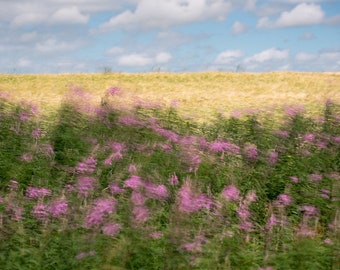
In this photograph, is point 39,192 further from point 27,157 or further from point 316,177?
point 316,177

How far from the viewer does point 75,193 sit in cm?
678

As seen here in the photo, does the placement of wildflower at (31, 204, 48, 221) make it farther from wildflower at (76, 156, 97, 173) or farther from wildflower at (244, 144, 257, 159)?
wildflower at (244, 144, 257, 159)

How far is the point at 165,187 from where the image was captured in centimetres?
712

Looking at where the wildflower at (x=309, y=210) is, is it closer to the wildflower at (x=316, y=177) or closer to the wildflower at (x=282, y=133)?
the wildflower at (x=316, y=177)

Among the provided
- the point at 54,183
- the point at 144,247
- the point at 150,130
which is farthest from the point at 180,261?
the point at 150,130

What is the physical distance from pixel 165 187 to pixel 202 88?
40.1 ft

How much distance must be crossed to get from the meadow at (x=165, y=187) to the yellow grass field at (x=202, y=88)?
25 cm

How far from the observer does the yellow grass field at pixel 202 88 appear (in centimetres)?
1536

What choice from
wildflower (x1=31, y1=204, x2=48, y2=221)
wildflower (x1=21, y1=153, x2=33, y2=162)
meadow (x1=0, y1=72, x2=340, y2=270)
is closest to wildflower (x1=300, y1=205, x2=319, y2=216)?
meadow (x1=0, y1=72, x2=340, y2=270)

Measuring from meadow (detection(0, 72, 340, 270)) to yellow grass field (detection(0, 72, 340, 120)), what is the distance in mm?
253

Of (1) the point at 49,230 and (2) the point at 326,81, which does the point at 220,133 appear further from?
(2) the point at 326,81

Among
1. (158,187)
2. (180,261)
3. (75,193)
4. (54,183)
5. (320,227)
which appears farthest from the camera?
(54,183)

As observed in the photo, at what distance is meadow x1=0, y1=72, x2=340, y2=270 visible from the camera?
551 centimetres

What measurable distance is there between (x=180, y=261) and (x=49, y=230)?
1592 mm
